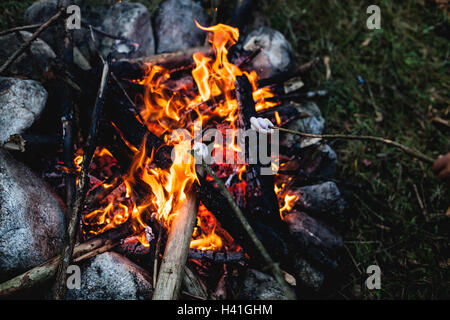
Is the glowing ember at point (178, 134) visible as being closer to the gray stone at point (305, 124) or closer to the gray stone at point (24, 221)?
the gray stone at point (24, 221)

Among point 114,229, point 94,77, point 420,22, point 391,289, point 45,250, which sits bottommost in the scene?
point 391,289

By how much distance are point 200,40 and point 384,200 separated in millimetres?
3057

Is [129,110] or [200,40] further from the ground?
[200,40]

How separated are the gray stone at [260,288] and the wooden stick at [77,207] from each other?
1324 mm

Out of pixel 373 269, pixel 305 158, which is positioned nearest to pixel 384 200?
pixel 373 269

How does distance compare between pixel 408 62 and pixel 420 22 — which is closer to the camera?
pixel 408 62

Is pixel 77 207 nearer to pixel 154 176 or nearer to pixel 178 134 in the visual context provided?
pixel 154 176

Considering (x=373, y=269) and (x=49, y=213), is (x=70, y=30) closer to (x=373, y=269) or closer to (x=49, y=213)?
(x=49, y=213)

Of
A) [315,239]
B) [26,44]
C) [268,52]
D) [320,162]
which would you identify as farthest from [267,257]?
[268,52]

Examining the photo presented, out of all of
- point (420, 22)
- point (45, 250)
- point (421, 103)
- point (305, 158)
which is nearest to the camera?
point (45, 250)

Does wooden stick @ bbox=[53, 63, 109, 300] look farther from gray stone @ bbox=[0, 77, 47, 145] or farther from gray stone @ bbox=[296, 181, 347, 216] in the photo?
gray stone @ bbox=[296, 181, 347, 216]

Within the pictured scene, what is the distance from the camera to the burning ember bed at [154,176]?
1966mm

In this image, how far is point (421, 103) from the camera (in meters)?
3.70

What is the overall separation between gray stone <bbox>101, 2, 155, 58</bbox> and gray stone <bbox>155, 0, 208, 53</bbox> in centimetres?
16
